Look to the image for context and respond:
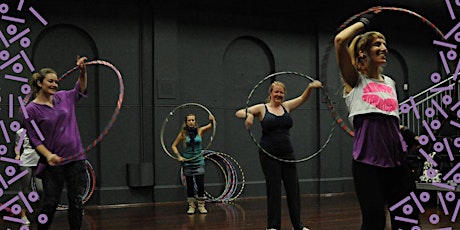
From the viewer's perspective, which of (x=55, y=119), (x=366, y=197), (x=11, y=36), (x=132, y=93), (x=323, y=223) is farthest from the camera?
(x=132, y=93)

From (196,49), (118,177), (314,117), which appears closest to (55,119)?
(118,177)

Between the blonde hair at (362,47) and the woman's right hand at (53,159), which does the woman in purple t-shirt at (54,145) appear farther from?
the blonde hair at (362,47)

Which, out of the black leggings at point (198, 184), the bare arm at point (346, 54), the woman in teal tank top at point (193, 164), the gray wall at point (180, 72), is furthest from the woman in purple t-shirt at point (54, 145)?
the gray wall at point (180, 72)

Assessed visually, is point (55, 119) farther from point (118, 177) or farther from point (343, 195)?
point (343, 195)

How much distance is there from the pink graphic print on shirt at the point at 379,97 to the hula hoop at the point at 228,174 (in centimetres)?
616

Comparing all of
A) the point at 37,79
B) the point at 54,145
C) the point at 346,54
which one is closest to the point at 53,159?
the point at 54,145

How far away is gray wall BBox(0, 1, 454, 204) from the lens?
872cm

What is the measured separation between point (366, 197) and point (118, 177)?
638 cm

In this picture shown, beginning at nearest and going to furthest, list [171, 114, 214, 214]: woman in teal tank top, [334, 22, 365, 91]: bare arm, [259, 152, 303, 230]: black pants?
[334, 22, 365, 91]: bare arm < [259, 152, 303, 230]: black pants < [171, 114, 214, 214]: woman in teal tank top

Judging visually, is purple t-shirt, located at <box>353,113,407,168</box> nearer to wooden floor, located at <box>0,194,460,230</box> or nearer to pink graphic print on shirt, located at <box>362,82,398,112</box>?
pink graphic print on shirt, located at <box>362,82,398,112</box>

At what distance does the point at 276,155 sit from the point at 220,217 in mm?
2302

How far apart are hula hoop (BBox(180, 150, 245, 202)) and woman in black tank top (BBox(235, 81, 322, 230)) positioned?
12.9 feet

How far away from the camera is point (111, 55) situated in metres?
8.84

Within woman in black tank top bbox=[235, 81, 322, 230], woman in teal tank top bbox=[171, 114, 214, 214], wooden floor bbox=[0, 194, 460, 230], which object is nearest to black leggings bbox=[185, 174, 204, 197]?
woman in teal tank top bbox=[171, 114, 214, 214]
